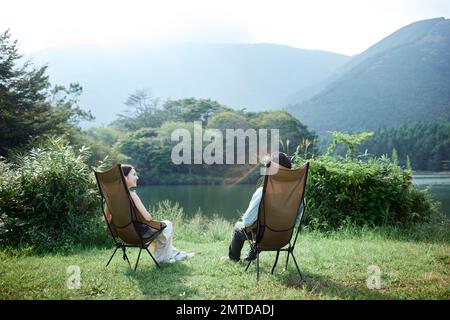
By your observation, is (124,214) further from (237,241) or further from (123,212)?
(237,241)

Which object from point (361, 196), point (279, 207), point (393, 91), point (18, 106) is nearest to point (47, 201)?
point (279, 207)

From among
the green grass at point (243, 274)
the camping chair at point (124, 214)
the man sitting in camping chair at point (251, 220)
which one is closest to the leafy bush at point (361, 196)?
the green grass at point (243, 274)

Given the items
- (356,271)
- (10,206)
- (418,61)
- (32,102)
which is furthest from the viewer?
(418,61)

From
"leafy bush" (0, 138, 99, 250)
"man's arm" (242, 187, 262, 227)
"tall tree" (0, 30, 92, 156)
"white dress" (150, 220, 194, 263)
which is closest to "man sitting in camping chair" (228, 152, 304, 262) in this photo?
"man's arm" (242, 187, 262, 227)

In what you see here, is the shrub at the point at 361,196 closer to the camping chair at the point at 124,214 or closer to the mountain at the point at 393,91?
the camping chair at the point at 124,214

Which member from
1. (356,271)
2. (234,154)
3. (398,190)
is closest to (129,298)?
(356,271)

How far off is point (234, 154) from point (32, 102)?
26284 mm

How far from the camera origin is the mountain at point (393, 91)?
82438 mm

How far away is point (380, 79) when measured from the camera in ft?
354

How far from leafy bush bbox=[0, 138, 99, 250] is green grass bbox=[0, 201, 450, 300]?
18.1 inches

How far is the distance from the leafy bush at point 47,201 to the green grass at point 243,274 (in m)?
0.46

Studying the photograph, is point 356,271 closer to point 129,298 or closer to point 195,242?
point 129,298

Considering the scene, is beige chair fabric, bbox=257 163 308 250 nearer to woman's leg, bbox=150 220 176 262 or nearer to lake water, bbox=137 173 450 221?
woman's leg, bbox=150 220 176 262

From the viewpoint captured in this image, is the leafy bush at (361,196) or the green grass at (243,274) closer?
the green grass at (243,274)
